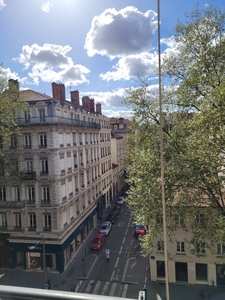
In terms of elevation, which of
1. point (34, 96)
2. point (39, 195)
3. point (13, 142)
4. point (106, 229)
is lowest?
point (106, 229)

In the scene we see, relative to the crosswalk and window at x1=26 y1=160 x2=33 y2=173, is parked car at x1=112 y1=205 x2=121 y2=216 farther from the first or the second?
window at x1=26 y1=160 x2=33 y2=173

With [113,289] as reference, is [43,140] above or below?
above

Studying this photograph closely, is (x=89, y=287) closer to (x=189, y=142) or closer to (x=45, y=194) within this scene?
(x=45, y=194)

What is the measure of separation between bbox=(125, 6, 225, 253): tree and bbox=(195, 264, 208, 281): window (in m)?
6.89

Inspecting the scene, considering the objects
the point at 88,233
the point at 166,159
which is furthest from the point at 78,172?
the point at 166,159

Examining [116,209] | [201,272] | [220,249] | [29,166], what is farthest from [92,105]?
[201,272]

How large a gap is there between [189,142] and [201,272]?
1076cm

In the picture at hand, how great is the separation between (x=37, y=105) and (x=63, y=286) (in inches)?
560

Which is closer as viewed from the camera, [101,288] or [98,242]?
[101,288]

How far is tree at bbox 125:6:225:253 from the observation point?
10266mm

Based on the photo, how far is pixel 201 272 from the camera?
666 inches

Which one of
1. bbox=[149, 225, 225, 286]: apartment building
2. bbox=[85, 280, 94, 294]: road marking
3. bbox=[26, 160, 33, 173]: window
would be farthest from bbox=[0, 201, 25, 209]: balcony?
bbox=[149, 225, 225, 286]: apartment building

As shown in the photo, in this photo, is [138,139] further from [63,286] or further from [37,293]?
[63,286]

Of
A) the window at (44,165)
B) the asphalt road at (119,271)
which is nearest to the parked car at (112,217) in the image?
the asphalt road at (119,271)
